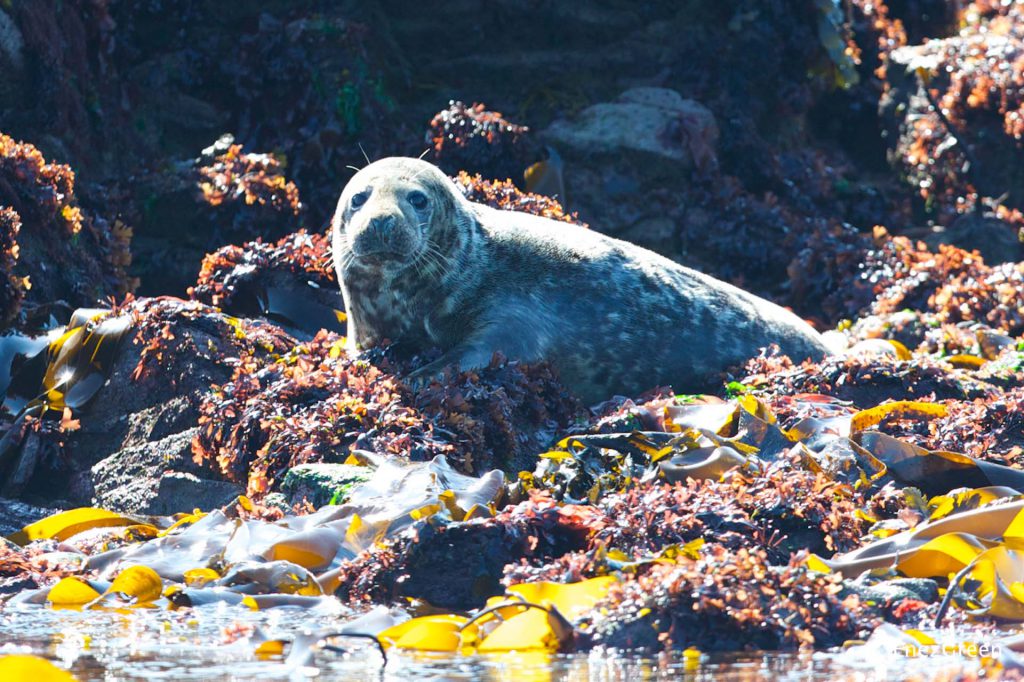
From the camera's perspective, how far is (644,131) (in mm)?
10273

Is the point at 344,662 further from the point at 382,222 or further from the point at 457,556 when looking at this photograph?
the point at 382,222

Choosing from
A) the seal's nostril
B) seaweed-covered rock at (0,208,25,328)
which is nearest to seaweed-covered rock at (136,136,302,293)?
seaweed-covered rock at (0,208,25,328)

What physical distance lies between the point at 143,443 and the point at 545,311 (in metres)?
1.87

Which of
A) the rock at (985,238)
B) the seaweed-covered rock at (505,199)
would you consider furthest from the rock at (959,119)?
the seaweed-covered rock at (505,199)

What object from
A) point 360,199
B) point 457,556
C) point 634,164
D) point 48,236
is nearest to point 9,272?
point 48,236

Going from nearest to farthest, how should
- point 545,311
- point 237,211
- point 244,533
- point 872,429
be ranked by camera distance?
point 244,533, point 872,429, point 545,311, point 237,211

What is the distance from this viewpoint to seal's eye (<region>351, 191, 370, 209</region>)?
6.04 meters

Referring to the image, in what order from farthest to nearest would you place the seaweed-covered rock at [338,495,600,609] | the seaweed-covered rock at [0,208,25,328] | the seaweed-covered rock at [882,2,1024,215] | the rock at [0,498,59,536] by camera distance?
the seaweed-covered rock at [882,2,1024,215]
the seaweed-covered rock at [0,208,25,328]
the rock at [0,498,59,536]
the seaweed-covered rock at [338,495,600,609]

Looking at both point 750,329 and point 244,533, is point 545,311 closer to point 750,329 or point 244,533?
point 750,329

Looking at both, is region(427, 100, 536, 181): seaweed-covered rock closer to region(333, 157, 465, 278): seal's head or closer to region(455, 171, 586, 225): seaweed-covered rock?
region(455, 171, 586, 225): seaweed-covered rock

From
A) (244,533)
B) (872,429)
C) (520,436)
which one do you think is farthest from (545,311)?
(244,533)

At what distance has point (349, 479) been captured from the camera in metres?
4.40

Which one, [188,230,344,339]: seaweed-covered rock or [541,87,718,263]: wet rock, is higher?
[541,87,718,263]: wet rock

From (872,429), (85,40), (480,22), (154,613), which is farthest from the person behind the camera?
(480,22)
